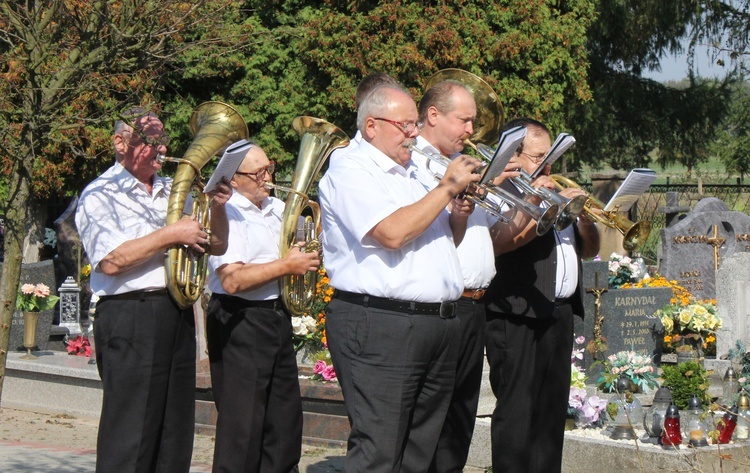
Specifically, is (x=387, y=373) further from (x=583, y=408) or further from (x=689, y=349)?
(x=689, y=349)

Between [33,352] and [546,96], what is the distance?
9636mm

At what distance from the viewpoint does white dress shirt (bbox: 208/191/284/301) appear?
18.5 ft

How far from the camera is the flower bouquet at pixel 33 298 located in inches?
437

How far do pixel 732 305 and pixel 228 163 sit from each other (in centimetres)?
716

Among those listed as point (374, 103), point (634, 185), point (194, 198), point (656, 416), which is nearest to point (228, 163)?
point (194, 198)

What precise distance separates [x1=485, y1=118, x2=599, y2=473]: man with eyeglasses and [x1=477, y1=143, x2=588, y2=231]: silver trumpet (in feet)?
1.10

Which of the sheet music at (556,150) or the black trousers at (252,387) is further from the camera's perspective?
the black trousers at (252,387)

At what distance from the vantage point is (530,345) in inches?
213

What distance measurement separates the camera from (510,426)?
5.41 m

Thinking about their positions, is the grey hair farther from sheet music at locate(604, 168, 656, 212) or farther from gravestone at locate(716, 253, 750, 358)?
gravestone at locate(716, 253, 750, 358)

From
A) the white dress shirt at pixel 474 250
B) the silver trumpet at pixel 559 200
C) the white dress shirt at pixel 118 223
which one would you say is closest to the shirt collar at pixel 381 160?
the white dress shirt at pixel 474 250

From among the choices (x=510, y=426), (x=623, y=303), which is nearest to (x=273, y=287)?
(x=510, y=426)

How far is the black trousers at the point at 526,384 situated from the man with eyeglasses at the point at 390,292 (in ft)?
3.45

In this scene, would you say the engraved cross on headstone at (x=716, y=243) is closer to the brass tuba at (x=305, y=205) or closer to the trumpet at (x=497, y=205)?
the brass tuba at (x=305, y=205)
